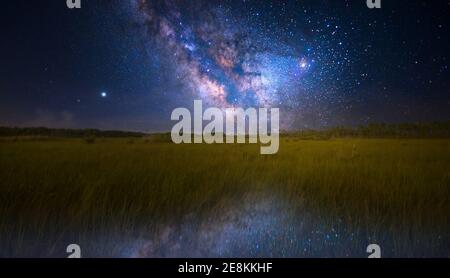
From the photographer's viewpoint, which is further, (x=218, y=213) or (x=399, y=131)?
(x=399, y=131)

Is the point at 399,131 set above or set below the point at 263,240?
above

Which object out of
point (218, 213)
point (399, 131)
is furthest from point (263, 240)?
point (399, 131)

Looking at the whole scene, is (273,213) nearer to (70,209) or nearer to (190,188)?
(190,188)

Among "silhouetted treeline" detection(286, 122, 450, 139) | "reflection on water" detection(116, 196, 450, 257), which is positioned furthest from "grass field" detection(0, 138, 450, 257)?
"silhouetted treeline" detection(286, 122, 450, 139)

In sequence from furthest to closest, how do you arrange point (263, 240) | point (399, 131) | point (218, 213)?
point (399, 131) < point (218, 213) < point (263, 240)

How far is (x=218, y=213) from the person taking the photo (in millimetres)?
4289

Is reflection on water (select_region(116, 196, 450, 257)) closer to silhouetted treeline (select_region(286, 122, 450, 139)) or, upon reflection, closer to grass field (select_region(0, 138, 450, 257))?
grass field (select_region(0, 138, 450, 257))

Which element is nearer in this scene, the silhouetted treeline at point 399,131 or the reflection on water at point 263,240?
the reflection on water at point 263,240

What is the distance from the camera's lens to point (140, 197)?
Answer: 429 centimetres

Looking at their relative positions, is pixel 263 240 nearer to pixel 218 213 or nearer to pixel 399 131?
pixel 218 213

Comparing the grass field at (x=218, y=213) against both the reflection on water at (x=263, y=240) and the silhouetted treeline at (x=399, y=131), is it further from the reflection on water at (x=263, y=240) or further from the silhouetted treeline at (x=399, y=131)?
the silhouetted treeline at (x=399, y=131)

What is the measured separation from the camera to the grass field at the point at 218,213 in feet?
11.8

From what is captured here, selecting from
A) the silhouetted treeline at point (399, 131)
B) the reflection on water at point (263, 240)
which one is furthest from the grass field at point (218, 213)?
the silhouetted treeline at point (399, 131)
